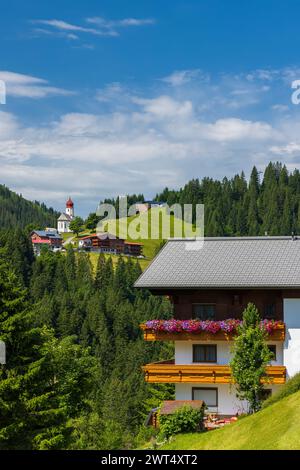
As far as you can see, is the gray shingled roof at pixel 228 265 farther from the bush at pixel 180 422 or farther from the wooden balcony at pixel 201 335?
the bush at pixel 180 422

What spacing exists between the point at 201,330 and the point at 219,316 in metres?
1.71

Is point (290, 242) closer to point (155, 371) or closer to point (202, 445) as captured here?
point (155, 371)

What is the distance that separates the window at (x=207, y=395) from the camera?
1430 inches

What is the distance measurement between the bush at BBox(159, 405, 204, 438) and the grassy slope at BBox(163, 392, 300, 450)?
150cm

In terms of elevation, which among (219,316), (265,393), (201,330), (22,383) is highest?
(219,316)

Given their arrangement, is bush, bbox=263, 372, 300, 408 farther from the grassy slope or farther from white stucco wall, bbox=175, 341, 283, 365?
white stucco wall, bbox=175, 341, 283, 365

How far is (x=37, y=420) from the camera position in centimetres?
3478

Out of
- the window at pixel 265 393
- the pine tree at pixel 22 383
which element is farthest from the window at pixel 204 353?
the pine tree at pixel 22 383

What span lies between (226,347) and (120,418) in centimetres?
9588

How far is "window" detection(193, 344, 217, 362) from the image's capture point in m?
36.8

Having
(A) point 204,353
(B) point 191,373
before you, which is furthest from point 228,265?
(B) point 191,373

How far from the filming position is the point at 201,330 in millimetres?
35594

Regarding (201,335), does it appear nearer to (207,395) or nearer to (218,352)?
(218,352)
